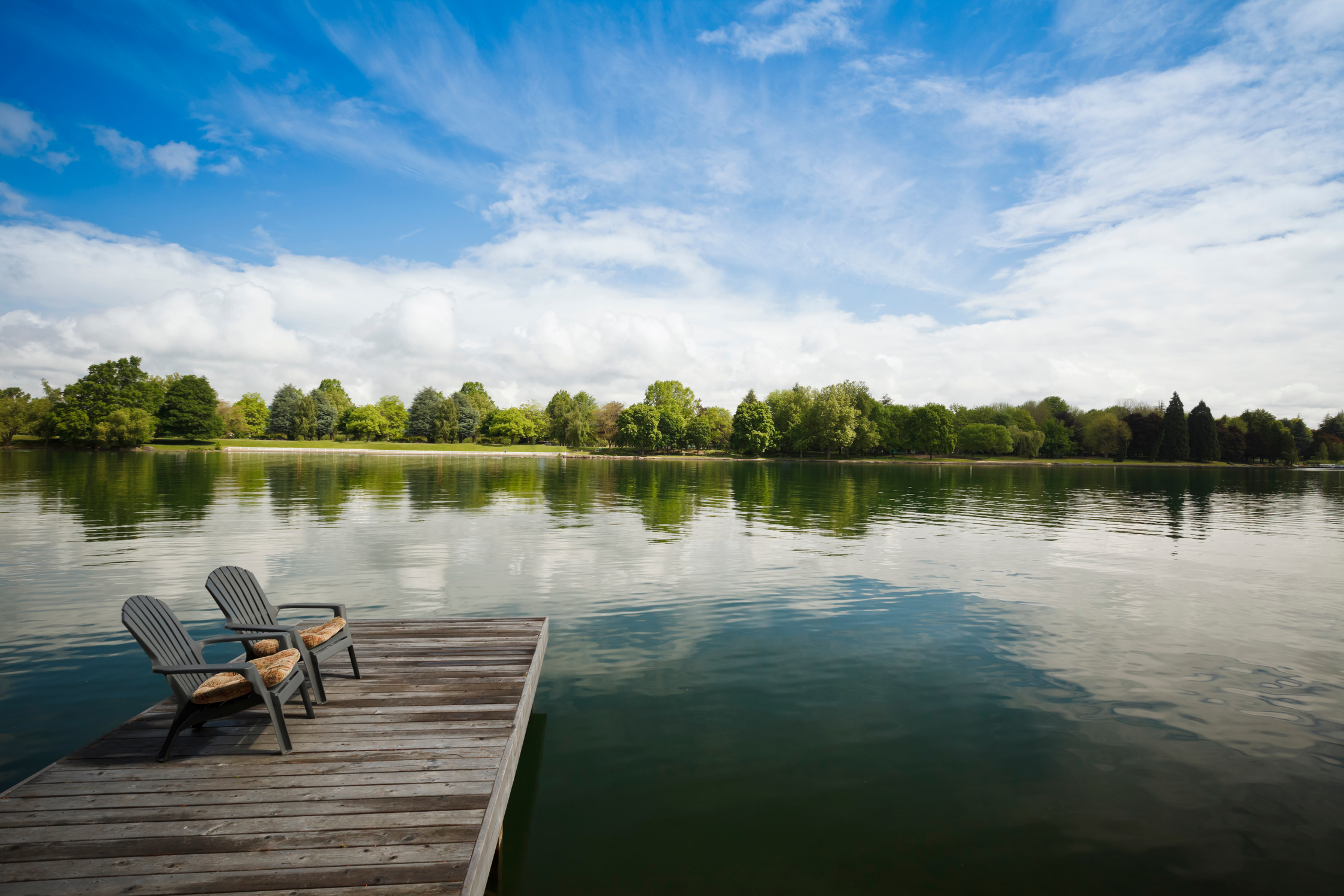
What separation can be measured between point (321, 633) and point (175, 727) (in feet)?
5.63

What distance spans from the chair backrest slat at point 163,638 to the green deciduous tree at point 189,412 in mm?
119841

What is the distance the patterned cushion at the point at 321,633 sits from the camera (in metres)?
6.64

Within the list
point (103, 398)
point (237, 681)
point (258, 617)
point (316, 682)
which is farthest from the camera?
point (103, 398)

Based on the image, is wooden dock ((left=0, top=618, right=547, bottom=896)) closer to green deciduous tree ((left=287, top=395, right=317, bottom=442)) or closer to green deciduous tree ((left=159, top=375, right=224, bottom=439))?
green deciduous tree ((left=159, top=375, right=224, bottom=439))

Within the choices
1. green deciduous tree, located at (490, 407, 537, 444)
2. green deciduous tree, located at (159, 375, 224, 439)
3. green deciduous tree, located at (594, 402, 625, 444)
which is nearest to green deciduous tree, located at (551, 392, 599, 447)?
green deciduous tree, located at (594, 402, 625, 444)

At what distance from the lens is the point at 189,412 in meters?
101

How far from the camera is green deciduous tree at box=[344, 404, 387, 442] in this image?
5472 inches

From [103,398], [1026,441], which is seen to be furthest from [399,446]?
[1026,441]

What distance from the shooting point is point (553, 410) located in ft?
422

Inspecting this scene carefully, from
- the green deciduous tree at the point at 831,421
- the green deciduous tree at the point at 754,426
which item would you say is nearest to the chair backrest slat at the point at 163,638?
the green deciduous tree at the point at 831,421

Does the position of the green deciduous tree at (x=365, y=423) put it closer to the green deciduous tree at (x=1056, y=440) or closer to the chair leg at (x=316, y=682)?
the chair leg at (x=316, y=682)

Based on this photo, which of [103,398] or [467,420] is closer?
[103,398]

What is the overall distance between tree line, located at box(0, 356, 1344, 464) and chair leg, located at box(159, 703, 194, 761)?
371 feet

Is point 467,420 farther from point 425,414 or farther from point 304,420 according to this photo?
point 304,420
